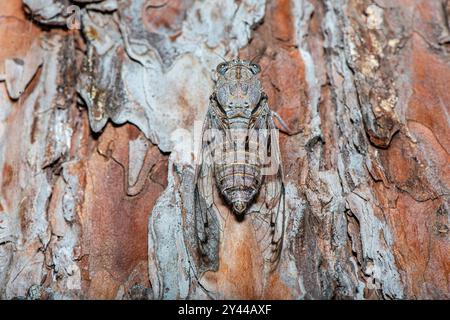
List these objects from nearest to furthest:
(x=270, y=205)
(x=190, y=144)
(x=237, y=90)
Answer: (x=270, y=205) < (x=190, y=144) < (x=237, y=90)

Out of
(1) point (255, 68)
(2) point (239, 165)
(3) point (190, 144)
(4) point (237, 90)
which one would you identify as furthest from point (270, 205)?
(1) point (255, 68)

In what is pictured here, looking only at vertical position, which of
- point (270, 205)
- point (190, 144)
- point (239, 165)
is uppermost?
point (190, 144)

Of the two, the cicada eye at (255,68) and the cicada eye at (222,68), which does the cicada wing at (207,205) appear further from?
the cicada eye at (255,68)

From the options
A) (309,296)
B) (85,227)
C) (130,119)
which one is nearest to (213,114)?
(130,119)

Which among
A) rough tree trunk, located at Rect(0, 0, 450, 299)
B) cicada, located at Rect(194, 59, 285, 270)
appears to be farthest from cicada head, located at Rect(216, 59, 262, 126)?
rough tree trunk, located at Rect(0, 0, 450, 299)

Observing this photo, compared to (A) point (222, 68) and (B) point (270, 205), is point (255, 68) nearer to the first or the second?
(A) point (222, 68)

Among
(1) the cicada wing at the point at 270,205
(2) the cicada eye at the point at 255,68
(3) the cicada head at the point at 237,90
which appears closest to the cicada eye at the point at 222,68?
(3) the cicada head at the point at 237,90
